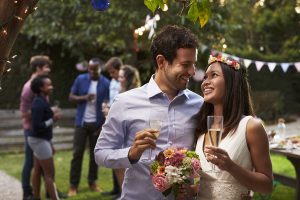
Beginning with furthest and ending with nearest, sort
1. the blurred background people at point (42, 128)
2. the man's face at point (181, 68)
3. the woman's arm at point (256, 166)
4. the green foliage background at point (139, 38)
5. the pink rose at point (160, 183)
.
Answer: the green foliage background at point (139, 38) → the blurred background people at point (42, 128) → the man's face at point (181, 68) → the woman's arm at point (256, 166) → the pink rose at point (160, 183)

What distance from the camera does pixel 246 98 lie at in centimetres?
314

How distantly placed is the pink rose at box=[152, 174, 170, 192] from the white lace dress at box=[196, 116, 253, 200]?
337 millimetres

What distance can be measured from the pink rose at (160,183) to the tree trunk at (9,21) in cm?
90

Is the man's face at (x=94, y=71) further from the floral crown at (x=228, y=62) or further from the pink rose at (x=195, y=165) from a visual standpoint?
the pink rose at (x=195, y=165)

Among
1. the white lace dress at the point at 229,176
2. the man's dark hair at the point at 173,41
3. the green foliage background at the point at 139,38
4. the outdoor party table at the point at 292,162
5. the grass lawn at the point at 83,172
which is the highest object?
the green foliage background at the point at 139,38

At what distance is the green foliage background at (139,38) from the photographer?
11.4 metres

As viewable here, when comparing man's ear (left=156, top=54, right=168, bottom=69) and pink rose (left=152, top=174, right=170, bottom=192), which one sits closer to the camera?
pink rose (left=152, top=174, right=170, bottom=192)

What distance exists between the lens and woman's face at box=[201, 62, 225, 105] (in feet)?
10.0

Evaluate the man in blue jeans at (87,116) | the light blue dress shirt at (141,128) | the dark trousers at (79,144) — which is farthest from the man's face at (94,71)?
the light blue dress shirt at (141,128)

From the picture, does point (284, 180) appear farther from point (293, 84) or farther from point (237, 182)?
point (293, 84)

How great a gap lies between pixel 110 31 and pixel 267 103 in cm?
905

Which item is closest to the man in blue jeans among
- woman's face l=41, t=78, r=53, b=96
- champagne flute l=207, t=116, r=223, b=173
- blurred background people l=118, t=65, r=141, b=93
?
blurred background people l=118, t=65, r=141, b=93

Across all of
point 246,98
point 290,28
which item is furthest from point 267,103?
point 246,98

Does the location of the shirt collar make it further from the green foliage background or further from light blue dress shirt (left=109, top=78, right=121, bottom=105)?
light blue dress shirt (left=109, top=78, right=121, bottom=105)
